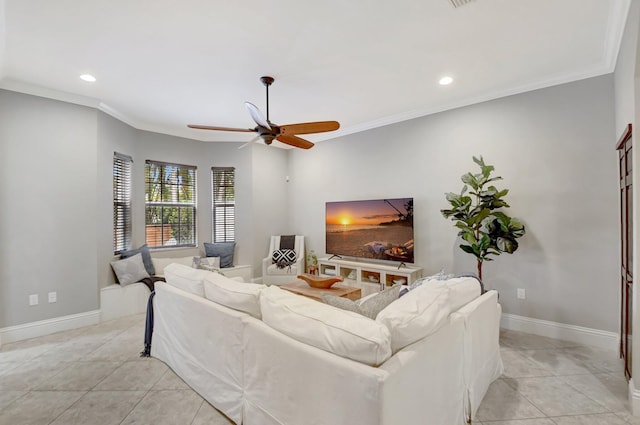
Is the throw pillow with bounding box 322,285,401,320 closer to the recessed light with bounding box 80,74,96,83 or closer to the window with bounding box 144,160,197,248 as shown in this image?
the recessed light with bounding box 80,74,96,83

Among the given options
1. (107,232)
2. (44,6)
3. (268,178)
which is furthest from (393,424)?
(268,178)

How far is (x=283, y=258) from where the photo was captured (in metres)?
5.38

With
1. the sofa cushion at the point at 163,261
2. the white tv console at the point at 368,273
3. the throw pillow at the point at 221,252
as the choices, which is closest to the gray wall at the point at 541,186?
the white tv console at the point at 368,273

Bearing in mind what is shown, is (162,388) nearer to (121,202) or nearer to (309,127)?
(309,127)

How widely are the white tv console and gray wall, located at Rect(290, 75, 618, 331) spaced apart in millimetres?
305

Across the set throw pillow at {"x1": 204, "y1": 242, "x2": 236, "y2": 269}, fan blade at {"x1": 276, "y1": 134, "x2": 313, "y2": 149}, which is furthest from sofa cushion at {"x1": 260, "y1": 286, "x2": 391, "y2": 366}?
throw pillow at {"x1": 204, "y1": 242, "x2": 236, "y2": 269}

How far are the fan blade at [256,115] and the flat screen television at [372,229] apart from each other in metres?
2.31

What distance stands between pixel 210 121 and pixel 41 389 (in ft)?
12.1

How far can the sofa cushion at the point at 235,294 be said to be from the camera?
194 centimetres

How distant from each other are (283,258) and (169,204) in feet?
7.13

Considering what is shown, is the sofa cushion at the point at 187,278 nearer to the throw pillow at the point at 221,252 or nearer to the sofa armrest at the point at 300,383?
the sofa armrest at the point at 300,383

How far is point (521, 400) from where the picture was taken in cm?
215

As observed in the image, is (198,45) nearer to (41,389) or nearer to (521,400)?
(41,389)

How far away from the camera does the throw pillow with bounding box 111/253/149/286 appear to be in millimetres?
4098
